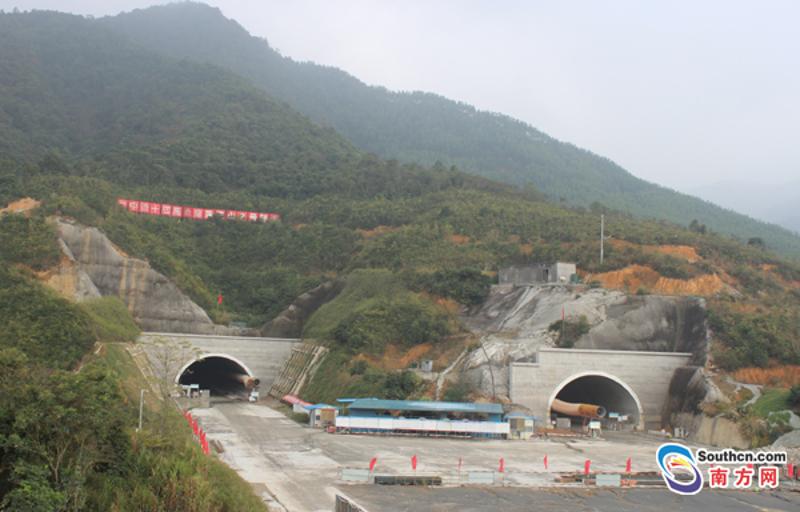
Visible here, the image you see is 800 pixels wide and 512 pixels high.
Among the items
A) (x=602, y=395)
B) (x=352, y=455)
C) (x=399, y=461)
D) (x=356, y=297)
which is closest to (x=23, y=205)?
(x=356, y=297)

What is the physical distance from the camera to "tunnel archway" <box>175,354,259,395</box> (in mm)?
51094

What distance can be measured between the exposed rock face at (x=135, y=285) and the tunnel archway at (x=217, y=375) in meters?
2.58

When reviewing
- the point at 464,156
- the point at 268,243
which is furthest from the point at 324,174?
the point at 464,156

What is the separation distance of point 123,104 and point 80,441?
10910 cm

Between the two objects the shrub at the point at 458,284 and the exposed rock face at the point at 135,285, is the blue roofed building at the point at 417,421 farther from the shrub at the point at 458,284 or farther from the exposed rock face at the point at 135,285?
the exposed rock face at the point at 135,285

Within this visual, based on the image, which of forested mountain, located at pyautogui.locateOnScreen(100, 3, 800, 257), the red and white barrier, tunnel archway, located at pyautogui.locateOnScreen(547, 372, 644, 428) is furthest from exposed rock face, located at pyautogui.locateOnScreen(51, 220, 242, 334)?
forested mountain, located at pyautogui.locateOnScreen(100, 3, 800, 257)

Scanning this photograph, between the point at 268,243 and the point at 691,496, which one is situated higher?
the point at 268,243

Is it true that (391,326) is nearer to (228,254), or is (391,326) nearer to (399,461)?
(399,461)

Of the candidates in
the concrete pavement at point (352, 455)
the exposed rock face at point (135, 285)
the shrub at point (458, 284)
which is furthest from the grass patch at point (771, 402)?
the exposed rock face at point (135, 285)

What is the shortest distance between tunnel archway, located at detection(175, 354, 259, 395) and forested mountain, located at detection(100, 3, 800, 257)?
6913 cm

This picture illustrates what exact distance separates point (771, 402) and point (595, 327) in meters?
10.1

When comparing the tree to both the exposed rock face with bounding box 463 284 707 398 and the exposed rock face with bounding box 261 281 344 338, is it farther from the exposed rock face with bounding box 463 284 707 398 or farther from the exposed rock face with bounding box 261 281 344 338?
the exposed rock face with bounding box 463 284 707 398

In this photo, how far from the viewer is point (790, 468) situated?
25641mm

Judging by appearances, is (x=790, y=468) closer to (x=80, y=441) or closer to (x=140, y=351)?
(x=80, y=441)
